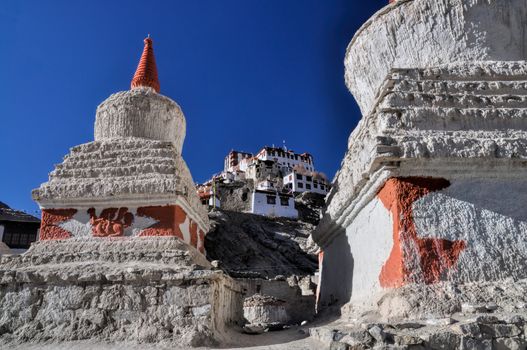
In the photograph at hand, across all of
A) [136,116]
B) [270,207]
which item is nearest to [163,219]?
[136,116]

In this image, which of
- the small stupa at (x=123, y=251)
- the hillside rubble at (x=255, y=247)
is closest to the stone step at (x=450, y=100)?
the small stupa at (x=123, y=251)

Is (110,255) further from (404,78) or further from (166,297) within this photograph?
(404,78)

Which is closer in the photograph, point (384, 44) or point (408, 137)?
point (408, 137)

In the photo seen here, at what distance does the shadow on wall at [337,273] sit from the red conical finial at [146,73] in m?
5.36

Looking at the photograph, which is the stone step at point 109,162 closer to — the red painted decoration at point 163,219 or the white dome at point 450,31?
the red painted decoration at point 163,219

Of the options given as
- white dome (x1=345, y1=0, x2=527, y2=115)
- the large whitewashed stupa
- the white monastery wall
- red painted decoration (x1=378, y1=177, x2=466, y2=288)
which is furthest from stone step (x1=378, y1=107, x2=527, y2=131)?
the white monastery wall

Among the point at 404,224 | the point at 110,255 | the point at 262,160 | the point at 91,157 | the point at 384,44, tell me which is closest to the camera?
the point at 404,224

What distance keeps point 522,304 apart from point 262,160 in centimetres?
5895

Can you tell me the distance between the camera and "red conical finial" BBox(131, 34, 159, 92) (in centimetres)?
947

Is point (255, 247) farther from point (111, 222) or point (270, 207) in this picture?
point (111, 222)

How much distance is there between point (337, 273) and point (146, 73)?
6130 millimetres

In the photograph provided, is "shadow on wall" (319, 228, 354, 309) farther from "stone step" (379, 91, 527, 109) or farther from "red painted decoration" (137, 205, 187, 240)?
"red painted decoration" (137, 205, 187, 240)

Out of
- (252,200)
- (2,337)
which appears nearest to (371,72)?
(2,337)

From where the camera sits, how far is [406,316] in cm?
414
